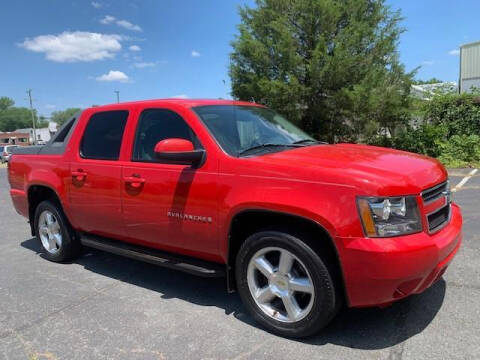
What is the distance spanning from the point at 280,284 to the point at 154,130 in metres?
1.91

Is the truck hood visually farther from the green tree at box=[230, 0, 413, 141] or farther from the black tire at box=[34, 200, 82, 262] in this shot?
the green tree at box=[230, 0, 413, 141]

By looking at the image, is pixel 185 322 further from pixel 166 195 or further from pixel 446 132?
pixel 446 132

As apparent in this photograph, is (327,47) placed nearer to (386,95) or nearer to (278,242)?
(386,95)

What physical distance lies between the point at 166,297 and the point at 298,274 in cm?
150

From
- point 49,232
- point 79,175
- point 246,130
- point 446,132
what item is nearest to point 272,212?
point 246,130

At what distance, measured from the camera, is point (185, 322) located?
3529 millimetres

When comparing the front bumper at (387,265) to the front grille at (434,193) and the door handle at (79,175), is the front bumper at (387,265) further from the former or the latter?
the door handle at (79,175)

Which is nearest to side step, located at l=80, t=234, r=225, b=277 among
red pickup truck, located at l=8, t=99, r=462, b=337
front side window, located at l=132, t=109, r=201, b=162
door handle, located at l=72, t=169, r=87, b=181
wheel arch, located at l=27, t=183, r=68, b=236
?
red pickup truck, located at l=8, t=99, r=462, b=337

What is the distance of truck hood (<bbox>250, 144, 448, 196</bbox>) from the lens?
9.25ft

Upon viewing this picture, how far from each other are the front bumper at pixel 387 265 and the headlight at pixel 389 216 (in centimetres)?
5

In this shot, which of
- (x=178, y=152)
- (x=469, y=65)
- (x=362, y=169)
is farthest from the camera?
(x=469, y=65)

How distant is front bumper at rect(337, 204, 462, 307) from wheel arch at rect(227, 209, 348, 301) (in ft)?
0.27

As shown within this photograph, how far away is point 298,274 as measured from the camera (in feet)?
10.5

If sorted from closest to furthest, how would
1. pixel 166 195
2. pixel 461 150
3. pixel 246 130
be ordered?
pixel 166 195
pixel 246 130
pixel 461 150
